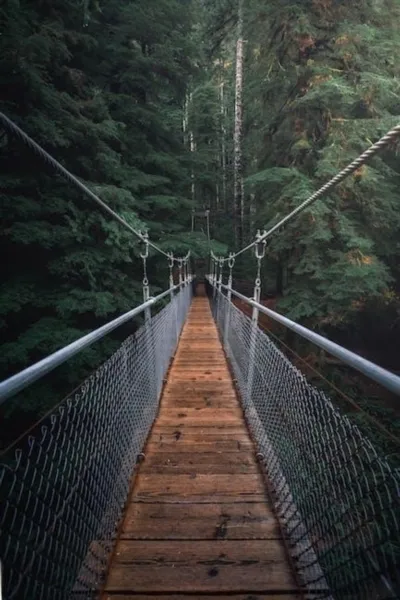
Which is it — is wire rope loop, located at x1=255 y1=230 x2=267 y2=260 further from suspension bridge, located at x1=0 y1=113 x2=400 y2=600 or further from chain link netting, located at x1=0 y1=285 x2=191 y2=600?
chain link netting, located at x1=0 y1=285 x2=191 y2=600

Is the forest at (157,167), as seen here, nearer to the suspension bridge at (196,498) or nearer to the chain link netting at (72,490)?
the suspension bridge at (196,498)

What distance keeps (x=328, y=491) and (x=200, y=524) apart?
58 cm

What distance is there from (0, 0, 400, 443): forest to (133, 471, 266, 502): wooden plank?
3680mm

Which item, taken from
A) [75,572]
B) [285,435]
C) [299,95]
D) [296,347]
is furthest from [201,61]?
[75,572]

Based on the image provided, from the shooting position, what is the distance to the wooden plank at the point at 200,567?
3.95ft

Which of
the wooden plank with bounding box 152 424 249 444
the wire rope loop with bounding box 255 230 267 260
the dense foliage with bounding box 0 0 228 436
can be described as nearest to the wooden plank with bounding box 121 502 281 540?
the wooden plank with bounding box 152 424 249 444

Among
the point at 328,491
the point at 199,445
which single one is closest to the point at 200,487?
the point at 199,445

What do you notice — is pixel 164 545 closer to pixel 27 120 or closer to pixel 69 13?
pixel 27 120

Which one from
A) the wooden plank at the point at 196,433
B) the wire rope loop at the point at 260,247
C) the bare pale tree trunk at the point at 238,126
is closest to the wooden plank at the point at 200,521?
the wooden plank at the point at 196,433

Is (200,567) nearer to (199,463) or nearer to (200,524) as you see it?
(200,524)

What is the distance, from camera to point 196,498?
5.51 feet

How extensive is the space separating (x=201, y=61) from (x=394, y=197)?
5.93m

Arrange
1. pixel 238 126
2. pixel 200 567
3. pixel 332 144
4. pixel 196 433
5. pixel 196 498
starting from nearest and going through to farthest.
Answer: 1. pixel 200 567
2. pixel 196 498
3. pixel 196 433
4. pixel 332 144
5. pixel 238 126

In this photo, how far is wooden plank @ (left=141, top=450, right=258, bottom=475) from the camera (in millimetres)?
1929
